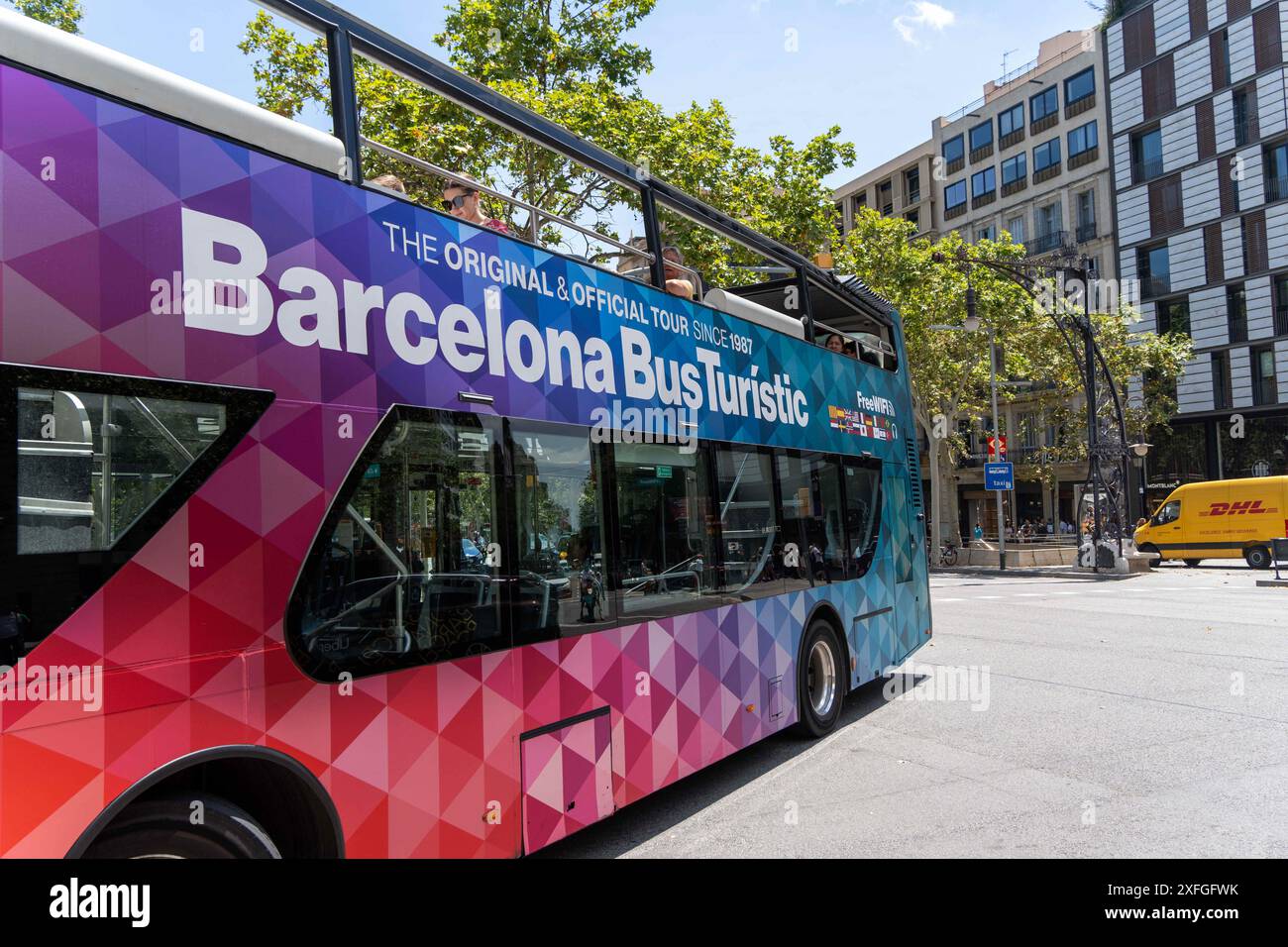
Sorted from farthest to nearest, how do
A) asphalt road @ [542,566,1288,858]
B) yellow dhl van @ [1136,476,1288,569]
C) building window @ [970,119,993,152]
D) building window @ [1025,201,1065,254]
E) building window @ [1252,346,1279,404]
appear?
building window @ [970,119,993,152] → building window @ [1025,201,1065,254] → building window @ [1252,346,1279,404] → yellow dhl van @ [1136,476,1288,569] → asphalt road @ [542,566,1288,858]

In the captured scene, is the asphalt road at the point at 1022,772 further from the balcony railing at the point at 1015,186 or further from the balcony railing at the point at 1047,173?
the balcony railing at the point at 1015,186

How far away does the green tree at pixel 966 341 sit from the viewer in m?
28.9

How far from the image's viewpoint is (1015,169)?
48.7 metres

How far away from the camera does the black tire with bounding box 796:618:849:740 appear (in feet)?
23.0

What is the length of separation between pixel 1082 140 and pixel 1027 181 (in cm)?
370

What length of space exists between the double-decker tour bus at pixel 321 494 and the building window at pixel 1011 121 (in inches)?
1980

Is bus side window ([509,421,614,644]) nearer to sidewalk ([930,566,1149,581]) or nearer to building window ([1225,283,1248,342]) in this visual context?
sidewalk ([930,566,1149,581])

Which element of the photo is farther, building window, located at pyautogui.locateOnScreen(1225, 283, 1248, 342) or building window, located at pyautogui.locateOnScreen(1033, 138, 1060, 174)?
building window, located at pyautogui.locateOnScreen(1033, 138, 1060, 174)

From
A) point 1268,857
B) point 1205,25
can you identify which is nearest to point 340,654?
point 1268,857

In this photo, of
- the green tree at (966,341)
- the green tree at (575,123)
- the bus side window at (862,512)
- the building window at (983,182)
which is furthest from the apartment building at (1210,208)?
the bus side window at (862,512)

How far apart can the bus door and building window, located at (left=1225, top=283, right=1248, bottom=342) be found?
35745 mm

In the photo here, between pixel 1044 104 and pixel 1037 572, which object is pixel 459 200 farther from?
pixel 1044 104

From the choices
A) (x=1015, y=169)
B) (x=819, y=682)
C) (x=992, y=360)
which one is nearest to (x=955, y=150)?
(x=1015, y=169)

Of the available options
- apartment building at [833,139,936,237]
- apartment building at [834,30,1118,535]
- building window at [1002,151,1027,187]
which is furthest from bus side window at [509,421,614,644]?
apartment building at [833,139,936,237]
